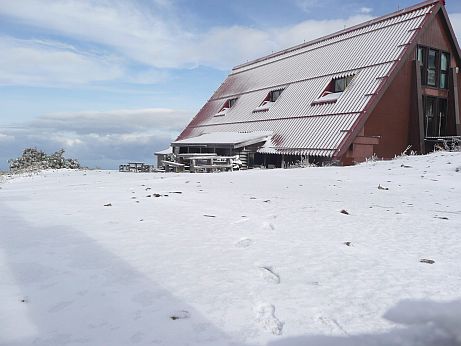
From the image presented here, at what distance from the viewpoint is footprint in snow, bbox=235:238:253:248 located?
175 inches

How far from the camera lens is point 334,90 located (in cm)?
2167

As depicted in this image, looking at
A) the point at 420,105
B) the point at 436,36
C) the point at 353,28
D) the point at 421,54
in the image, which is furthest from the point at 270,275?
the point at 353,28

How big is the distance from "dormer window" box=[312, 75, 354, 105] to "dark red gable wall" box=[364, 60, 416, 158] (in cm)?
237

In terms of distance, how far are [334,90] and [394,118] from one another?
3819mm

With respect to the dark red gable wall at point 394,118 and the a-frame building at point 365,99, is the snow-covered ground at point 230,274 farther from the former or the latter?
the dark red gable wall at point 394,118

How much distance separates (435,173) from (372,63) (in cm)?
1054

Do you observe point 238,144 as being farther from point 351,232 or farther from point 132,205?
point 351,232

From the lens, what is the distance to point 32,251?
161 inches

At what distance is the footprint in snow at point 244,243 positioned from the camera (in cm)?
446

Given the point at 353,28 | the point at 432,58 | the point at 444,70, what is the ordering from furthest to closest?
the point at 353,28, the point at 444,70, the point at 432,58

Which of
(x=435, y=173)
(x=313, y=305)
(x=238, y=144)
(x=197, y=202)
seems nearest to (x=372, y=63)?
(x=238, y=144)

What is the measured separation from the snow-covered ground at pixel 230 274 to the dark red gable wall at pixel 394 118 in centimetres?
1283

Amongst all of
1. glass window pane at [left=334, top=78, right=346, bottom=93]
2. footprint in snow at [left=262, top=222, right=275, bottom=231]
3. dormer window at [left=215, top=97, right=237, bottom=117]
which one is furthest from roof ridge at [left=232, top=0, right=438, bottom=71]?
footprint in snow at [left=262, top=222, right=275, bottom=231]

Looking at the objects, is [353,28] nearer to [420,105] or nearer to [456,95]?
[420,105]
